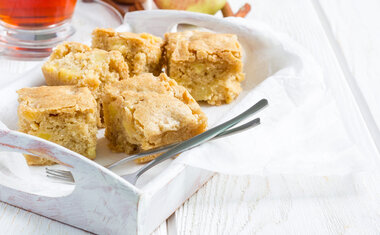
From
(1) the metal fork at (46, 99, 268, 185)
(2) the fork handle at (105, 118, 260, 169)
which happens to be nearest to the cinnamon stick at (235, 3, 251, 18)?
(1) the metal fork at (46, 99, 268, 185)

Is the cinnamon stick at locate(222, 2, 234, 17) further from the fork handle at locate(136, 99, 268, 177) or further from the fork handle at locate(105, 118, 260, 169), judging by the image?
the fork handle at locate(105, 118, 260, 169)

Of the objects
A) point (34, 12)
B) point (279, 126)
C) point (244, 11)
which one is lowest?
point (244, 11)

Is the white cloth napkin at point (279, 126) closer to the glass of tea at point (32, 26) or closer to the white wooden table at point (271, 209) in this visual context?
the white wooden table at point (271, 209)

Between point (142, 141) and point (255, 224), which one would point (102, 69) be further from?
point (255, 224)

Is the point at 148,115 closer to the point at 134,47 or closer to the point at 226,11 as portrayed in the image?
the point at 134,47

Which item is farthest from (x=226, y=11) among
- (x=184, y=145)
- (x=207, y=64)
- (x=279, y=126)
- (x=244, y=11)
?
(x=184, y=145)

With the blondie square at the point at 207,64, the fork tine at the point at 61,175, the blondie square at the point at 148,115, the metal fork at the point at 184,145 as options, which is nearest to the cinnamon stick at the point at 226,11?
the blondie square at the point at 207,64
